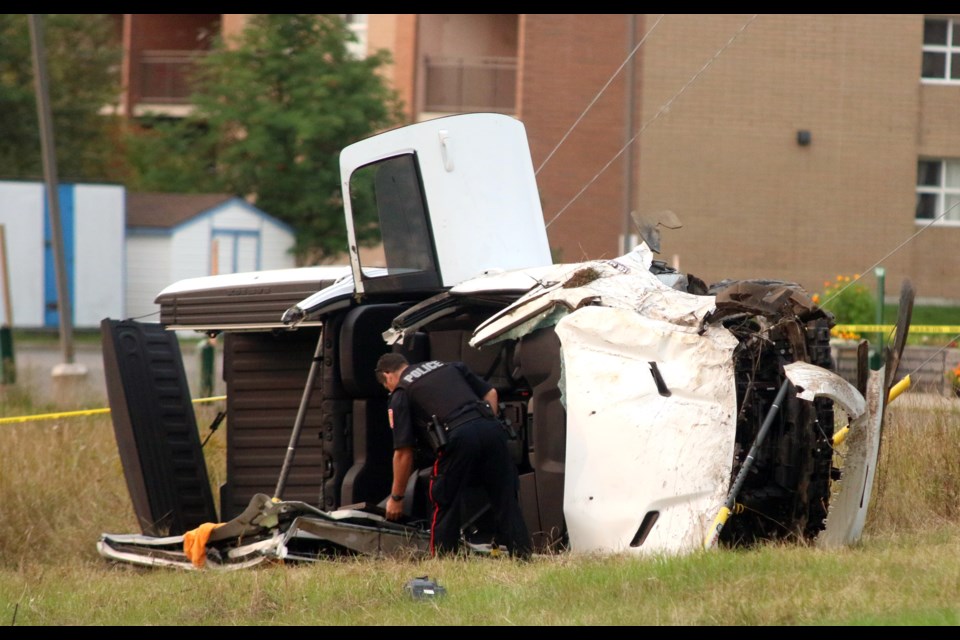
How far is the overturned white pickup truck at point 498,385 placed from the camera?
7.33 m

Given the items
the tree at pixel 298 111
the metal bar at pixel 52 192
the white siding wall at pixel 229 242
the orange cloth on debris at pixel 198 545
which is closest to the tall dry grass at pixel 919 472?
the orange cloth on debris at pixel 198 545

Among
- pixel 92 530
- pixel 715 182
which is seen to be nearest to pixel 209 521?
pixel 92 530

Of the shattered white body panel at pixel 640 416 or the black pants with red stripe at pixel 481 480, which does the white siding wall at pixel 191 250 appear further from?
the shattered white body panel at pixel 640 416

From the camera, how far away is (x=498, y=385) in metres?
8.56

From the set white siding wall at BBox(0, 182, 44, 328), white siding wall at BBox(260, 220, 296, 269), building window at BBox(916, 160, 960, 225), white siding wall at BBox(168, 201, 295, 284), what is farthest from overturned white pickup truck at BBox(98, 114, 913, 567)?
building window at BBox(916, 160, 960, 225)

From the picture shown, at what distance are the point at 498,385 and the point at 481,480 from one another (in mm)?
883

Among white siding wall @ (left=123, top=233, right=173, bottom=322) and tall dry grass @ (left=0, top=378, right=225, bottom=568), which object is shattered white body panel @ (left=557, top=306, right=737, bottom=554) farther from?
white siding wall @ (left=123, top=233, right=173, bottom=322)

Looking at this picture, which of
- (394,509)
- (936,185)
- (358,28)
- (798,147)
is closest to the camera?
(394,509)

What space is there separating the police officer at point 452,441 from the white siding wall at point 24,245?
25.2 meters

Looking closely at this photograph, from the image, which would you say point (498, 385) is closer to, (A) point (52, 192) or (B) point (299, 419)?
(B) point (299, 419)

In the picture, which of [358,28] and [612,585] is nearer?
[612,585]

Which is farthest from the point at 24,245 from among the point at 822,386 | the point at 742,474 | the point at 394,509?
the point at 822,386
